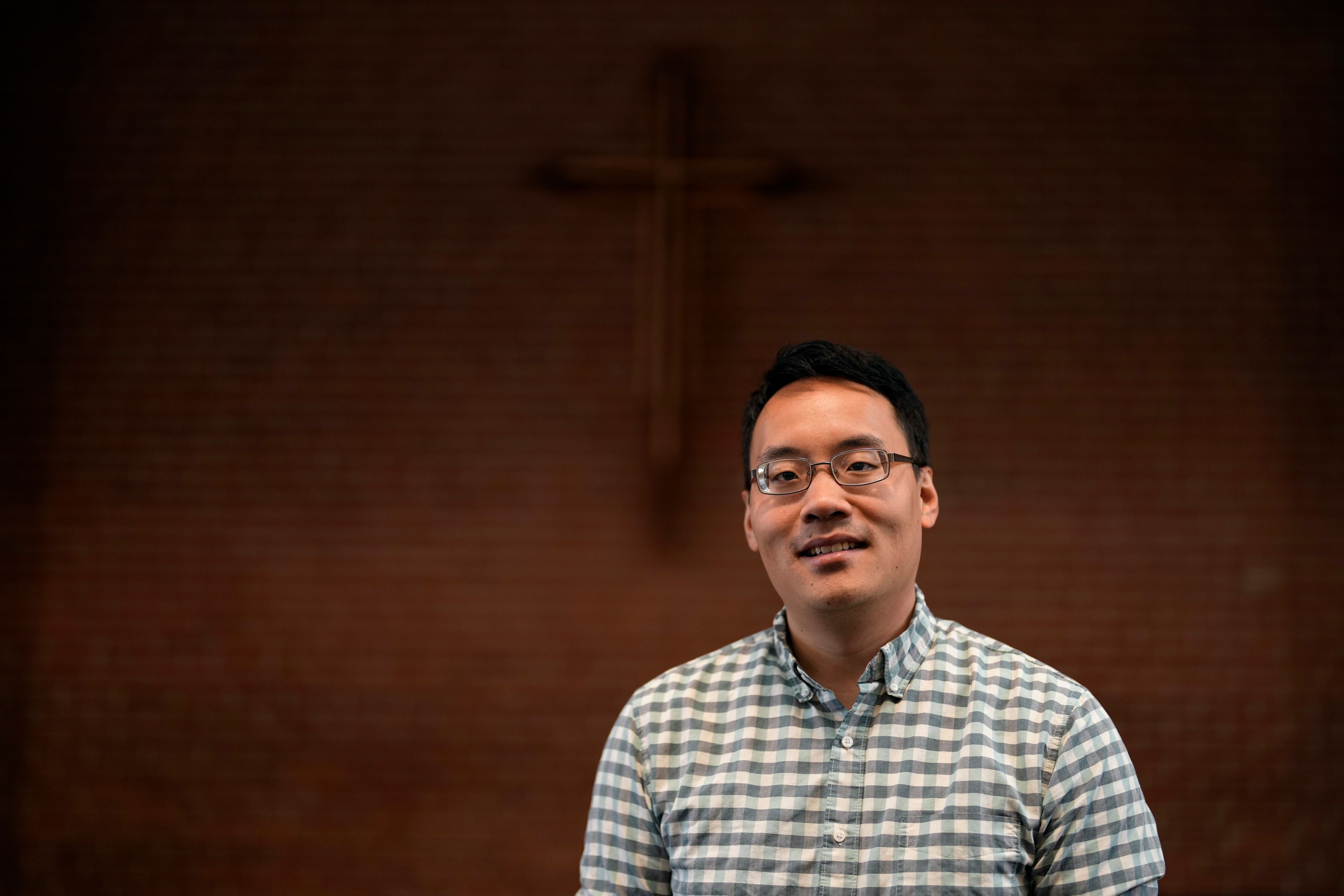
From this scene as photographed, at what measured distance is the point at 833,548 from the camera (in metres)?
1.38

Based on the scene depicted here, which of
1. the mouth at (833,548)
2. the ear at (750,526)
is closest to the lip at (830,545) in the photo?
the mouth at (833,548)

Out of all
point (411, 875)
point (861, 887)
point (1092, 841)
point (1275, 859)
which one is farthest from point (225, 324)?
point (1275, 859)

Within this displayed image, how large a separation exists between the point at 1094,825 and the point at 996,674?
0.23 m

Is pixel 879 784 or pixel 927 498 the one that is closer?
pixel 879 784

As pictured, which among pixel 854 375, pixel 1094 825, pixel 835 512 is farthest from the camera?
pixel 854 375

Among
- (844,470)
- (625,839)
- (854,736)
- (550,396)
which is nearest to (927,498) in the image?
(844,470)

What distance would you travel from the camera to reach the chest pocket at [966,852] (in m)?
1.26

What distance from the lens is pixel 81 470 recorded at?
2.96 m

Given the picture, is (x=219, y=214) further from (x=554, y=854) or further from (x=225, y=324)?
(x=554, y=854)

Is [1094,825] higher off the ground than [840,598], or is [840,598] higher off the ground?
[840,598]

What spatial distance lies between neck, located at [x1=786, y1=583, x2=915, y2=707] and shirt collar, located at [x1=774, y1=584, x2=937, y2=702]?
0.01 meters

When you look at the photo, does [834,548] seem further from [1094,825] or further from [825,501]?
[1094,825]

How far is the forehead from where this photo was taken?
1418 millimetres

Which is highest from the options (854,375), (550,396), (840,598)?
(550,396)
